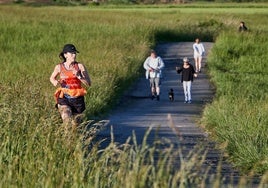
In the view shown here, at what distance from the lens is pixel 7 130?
8469 millimetres

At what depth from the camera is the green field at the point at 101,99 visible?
22.3 ft

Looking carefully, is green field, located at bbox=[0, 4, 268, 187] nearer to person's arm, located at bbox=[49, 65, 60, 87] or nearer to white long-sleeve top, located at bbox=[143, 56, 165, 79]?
person's arm, located at bbox=[49, 65, 60, 87]

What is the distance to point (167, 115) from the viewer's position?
60.3 ft

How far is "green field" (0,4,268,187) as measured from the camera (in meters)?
6.79

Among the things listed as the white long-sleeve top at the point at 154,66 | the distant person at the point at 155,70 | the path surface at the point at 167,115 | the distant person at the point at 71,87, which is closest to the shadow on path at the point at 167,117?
the path surface at the point at 167,115

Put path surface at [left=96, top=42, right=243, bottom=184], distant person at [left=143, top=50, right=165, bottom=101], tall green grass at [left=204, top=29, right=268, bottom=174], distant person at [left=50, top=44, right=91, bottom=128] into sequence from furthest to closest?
distant person at [left=143, top=50, right=165, bottom=101] → path surface at [left=96, top=42, right=243, bottom=184] → tall green grass at [left=204, top=29, right=268, bottom=174] → distant person at [left=50, top=44, right=91, bottom=128]

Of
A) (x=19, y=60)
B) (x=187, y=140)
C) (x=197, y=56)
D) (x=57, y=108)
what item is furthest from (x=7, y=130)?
(x=197, y=56)

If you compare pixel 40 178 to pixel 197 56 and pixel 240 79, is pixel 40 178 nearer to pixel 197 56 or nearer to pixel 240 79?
pixel 240 79

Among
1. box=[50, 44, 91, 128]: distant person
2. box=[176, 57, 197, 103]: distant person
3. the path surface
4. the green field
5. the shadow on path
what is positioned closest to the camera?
the green field

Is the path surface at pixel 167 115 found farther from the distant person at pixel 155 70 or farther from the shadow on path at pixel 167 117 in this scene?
the distant person at pixel 155 70

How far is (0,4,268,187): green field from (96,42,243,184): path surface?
0.34 meters

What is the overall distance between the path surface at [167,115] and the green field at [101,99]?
1.13 ft

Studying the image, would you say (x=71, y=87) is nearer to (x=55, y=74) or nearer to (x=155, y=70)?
(x=55, y=74)

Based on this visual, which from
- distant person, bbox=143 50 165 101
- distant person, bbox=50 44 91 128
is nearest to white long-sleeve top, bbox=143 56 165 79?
distant person, bbox=143 50 165 101
